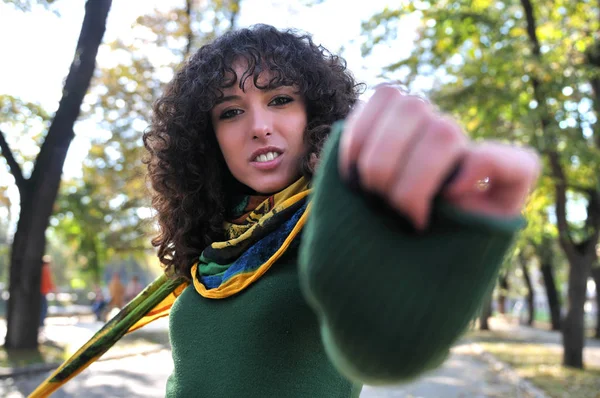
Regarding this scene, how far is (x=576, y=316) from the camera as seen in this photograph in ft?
39.6

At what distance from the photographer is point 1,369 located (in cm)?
923

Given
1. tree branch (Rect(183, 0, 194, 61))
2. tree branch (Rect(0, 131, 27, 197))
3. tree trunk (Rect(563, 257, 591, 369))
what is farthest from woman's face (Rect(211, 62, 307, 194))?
tree trunk (Rect(563, 257, 591, 369))

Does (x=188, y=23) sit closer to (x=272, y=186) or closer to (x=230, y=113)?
(x=230, y=113)

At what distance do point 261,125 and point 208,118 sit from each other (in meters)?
0.31

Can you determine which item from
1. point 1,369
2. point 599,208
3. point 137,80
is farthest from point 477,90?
point 1,369

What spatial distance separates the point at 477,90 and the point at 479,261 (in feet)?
34.1

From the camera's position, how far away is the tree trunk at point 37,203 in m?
10.8

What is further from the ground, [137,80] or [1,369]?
[137,80]

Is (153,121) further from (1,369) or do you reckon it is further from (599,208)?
(599,208)

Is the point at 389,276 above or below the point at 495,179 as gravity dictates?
below

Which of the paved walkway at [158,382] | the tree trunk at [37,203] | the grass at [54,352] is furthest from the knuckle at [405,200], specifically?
the tree trunk at [37,203]

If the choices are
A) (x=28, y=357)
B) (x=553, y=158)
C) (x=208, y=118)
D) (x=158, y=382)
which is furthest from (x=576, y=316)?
(x=208, y=118)

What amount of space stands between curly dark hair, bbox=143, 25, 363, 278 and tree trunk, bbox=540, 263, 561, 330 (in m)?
24.2

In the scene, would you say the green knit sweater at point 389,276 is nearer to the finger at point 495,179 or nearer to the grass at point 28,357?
the finger at point 495,179
